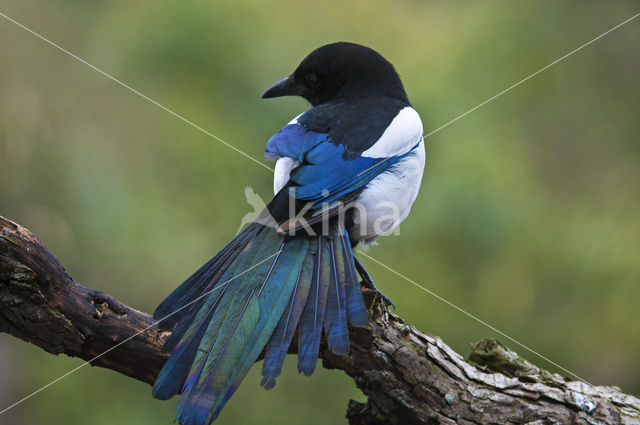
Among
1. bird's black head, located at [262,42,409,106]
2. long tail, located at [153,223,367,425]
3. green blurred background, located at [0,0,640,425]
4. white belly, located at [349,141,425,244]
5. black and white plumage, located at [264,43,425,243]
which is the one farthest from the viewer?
green blurred background, located at [0,0,640,425]

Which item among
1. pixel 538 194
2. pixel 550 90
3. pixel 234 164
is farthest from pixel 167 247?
pixel 550 90

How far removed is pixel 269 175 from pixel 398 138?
765mm

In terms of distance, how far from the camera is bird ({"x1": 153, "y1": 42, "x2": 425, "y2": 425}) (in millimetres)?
1228

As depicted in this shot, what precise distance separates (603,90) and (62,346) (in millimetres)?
2468

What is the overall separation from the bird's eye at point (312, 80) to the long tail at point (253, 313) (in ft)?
2.41

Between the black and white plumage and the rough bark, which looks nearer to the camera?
the rough bark

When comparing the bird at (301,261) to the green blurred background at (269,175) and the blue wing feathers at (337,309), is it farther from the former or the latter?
the green blurred background at (269,175)

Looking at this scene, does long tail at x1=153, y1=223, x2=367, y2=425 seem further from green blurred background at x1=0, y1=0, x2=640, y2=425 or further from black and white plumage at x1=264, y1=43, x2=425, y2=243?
green blurred background at x1=0, y1=0, x2=640, y2=425

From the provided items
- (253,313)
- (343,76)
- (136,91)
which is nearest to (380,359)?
(253,313)

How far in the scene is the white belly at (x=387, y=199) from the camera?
1.68 metres

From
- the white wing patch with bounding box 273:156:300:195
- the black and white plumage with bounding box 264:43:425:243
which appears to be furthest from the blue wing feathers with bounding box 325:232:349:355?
the white wing patch with bounding box 273:156:300:195

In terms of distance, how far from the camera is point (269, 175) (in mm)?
2398

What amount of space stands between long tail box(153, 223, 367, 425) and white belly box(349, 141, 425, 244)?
5.9 inches

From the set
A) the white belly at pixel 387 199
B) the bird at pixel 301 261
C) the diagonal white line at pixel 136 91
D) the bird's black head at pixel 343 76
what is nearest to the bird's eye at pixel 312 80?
the bird's black head at pixel 343 76
